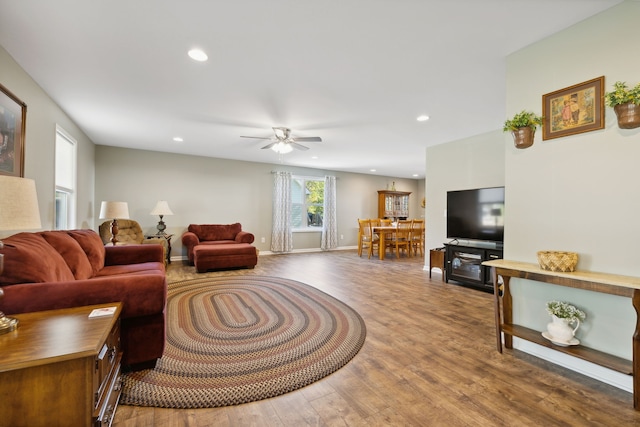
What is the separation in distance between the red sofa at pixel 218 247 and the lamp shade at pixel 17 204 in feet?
12.1

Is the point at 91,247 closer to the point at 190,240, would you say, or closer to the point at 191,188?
the point at 190,240

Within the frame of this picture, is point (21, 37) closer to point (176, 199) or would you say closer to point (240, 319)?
point (240, 319)

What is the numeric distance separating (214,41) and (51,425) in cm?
241

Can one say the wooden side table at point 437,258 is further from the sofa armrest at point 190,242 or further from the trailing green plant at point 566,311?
the sofa armrest at point 190,242

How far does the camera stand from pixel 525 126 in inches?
82.8

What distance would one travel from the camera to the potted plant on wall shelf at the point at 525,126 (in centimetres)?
209

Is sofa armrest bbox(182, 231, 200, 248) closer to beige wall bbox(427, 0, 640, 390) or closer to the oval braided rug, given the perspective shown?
the oval braided rug

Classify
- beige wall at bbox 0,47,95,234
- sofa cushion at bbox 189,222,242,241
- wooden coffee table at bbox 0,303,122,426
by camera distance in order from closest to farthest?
wooden coffee table at bbox 0,303,122,426
beige wall at bbox 0,47,95,234
sofa cushion at bbox 189,222,242,241

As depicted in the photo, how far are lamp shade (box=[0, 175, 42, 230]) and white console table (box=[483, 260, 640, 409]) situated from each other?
288 centimetres

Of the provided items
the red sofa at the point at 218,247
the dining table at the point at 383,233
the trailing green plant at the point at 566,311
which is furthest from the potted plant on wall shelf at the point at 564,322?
the dining table at the point at 383,233

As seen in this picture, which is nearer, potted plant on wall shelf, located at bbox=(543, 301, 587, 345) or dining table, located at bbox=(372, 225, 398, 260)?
potted plant on wall shelf, located at bbox=(543, 301, 587, 345)

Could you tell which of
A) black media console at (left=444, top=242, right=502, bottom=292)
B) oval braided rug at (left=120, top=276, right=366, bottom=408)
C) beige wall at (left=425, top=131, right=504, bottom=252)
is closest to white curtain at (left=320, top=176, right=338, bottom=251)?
beige wall at (left=425, top=131, right=504, bottom=252)

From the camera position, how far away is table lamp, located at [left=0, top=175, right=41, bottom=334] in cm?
117

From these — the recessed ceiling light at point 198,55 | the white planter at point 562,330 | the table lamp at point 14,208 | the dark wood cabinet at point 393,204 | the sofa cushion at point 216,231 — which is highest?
the recessed ceiling light at point 198,55
